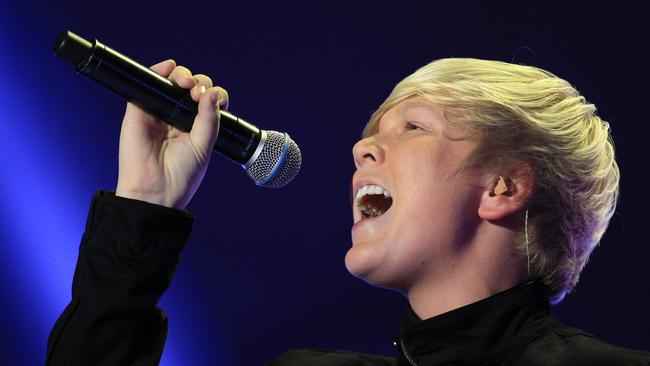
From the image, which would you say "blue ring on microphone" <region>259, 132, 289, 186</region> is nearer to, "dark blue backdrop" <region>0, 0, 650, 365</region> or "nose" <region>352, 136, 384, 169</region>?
"nose" <region>352, 136, 384, 169</region>

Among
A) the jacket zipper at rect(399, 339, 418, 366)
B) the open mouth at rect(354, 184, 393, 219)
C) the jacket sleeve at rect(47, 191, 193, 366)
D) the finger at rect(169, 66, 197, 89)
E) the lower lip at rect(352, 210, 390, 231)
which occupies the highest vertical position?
the finger at rect(169, 66, 197, 89)

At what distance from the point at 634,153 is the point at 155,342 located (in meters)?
1.49

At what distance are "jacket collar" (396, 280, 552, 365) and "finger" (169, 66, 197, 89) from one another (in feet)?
1.89

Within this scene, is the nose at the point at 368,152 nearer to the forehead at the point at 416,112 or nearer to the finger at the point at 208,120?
the forehead at the point at 416,112

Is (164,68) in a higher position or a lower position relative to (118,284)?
higher

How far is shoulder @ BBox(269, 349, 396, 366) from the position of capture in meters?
1.64

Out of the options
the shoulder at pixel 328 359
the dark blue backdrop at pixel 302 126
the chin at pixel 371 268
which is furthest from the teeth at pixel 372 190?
the dark blue backdrop at pixel 302 126

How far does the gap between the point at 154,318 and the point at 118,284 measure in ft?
0.36

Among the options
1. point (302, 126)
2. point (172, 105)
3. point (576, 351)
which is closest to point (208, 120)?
point (172, 105)

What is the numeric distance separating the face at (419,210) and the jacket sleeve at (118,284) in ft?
1.12

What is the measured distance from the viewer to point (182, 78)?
151 cm

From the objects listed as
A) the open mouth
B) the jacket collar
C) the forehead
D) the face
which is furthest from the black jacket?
the forehead

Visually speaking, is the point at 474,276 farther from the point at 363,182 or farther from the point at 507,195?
the point at 363,182

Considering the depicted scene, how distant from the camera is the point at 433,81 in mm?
1618
